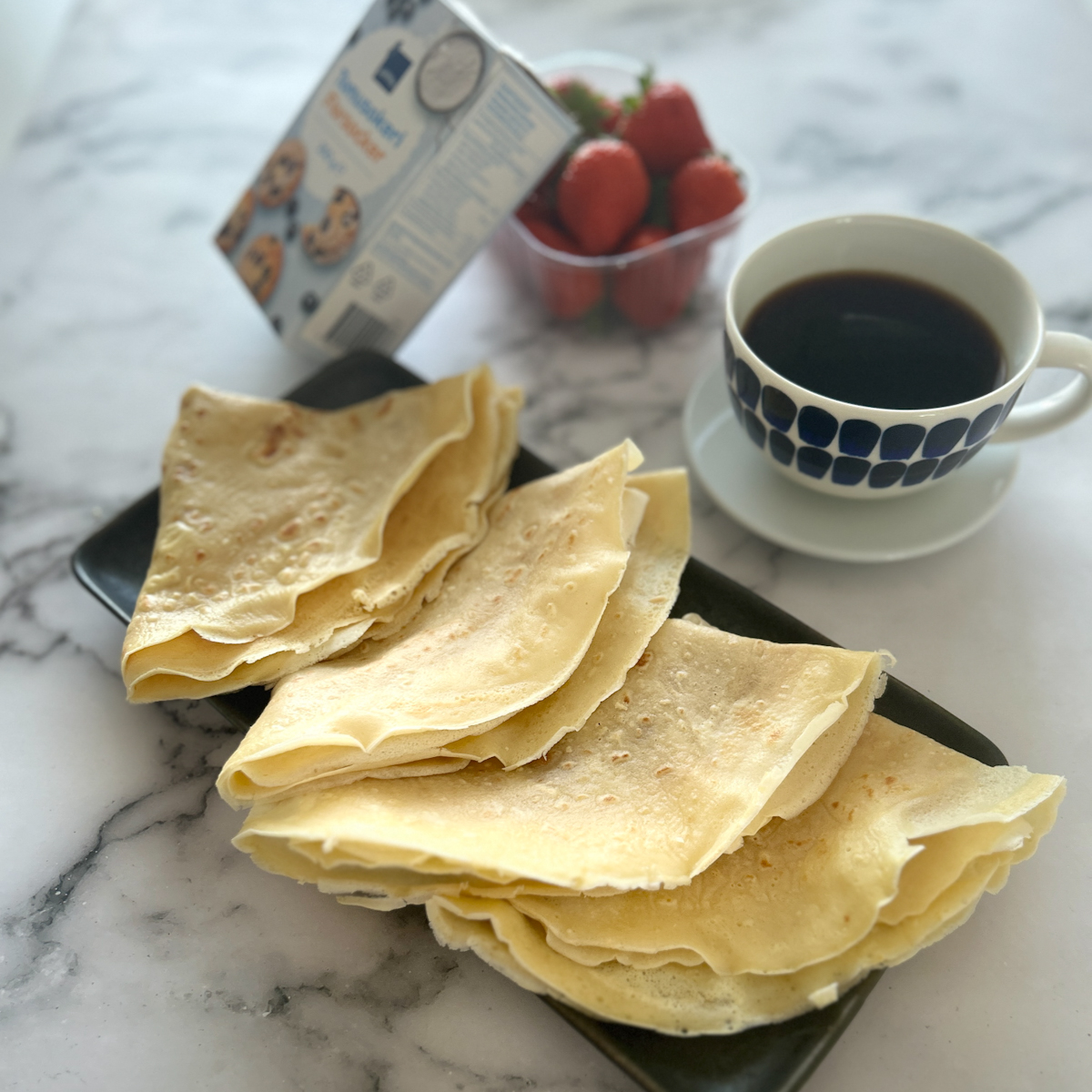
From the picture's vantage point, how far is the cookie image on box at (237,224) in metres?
1.75

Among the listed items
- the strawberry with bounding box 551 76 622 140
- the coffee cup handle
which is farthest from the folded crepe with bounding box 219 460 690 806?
the strawberry with bounding box 551 76 622 140

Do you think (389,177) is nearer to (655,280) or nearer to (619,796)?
(655,280)

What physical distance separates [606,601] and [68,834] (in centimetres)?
77

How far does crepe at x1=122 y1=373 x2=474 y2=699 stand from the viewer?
4.33 feet

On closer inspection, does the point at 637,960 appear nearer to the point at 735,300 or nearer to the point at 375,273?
the point at 735,300

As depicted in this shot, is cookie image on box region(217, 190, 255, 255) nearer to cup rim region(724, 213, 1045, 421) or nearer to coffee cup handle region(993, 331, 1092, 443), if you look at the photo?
cup rim region(724, 213, 1045, 421)

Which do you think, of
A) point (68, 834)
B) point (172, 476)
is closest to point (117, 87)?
point (172, 476)

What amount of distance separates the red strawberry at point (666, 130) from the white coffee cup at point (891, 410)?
1.38 feet

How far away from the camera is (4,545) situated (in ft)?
5.40

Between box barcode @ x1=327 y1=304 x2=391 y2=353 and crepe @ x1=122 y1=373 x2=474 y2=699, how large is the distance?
0.22 m

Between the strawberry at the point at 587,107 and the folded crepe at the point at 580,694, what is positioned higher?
the strawberry at the point at 587,107

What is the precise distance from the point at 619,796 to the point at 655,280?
1.00 meters

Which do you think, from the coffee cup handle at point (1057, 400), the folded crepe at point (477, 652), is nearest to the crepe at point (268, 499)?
the folded crepe at point (477, 652)

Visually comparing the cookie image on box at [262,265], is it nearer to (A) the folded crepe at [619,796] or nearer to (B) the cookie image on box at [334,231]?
(B) the cookie image on box at [334,231]
